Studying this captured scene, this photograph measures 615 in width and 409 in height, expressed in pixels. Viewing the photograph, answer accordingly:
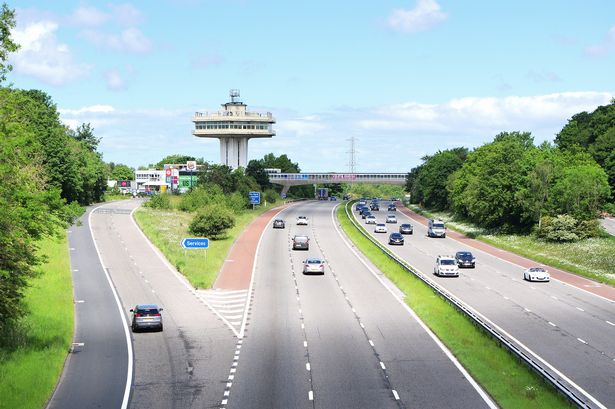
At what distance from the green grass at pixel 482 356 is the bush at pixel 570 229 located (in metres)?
33.5

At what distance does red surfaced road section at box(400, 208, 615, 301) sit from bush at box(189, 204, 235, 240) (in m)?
26.9

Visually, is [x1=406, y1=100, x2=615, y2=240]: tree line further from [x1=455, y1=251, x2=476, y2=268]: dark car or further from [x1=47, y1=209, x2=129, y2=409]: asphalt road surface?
[x1=47, y1=209, x2=129, y2=409]: asphalt road surface

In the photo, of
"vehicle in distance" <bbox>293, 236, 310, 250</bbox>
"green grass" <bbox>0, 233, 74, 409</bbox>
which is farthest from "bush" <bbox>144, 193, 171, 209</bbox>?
"green grass" <bbox>0, 233, 74, 409</bbox>

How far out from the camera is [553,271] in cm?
6931

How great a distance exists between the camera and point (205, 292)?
184ft

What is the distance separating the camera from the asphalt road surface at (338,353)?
28.5 m

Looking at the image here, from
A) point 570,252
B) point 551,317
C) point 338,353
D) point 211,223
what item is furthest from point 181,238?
point 338,353

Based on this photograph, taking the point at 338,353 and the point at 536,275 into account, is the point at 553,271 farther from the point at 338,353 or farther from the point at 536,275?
the point at 338,353

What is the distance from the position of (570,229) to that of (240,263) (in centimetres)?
3602

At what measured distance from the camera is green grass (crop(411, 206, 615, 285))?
67000 mm

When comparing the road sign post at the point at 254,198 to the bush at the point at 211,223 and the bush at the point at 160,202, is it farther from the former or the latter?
the bush at the point at 211,223

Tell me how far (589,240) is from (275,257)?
1267 inches

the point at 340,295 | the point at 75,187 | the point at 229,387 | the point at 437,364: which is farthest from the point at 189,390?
the point at 75,187

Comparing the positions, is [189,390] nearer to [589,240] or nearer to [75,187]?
[589,240]
